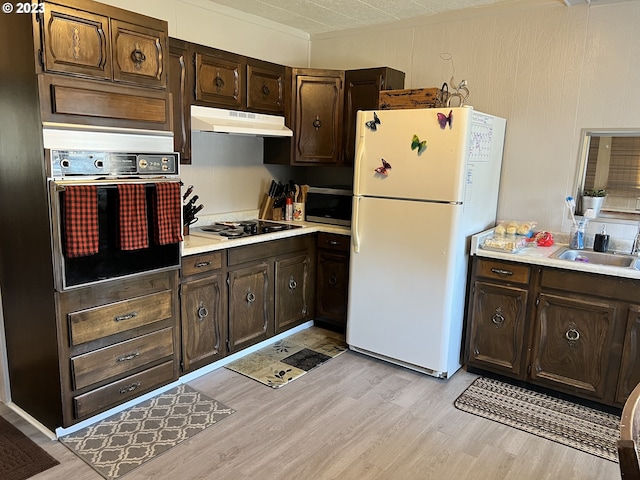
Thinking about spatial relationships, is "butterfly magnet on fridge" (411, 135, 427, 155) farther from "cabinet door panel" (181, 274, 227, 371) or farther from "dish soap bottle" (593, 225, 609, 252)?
"cabinet door panel" (181, 274, 227, 371)

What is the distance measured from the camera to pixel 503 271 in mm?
3000

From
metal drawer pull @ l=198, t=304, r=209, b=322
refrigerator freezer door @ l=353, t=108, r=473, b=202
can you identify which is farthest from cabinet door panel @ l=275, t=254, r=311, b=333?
refrigerator freezer door @ l=353, t=108, r=473, b=202

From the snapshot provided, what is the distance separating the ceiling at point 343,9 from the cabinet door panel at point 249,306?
192 centimetres

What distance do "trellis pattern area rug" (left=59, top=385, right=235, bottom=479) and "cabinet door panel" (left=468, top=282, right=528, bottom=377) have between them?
1.67m

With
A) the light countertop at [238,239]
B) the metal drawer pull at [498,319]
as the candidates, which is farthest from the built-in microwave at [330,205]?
the metal drawer pull at [498,319]

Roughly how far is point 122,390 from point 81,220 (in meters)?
0.98

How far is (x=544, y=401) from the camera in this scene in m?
2.92

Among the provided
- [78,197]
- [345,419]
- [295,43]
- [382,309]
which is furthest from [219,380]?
[295,43]

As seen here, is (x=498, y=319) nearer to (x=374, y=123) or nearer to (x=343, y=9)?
(x=374, y=123)

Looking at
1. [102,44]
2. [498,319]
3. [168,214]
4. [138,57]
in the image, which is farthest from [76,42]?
[498,319]

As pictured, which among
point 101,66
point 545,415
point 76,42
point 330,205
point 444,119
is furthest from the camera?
point 330,205

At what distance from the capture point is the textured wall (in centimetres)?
301

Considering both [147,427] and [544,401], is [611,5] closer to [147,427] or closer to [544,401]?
[544,401]

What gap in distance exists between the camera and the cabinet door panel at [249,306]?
128 inches
